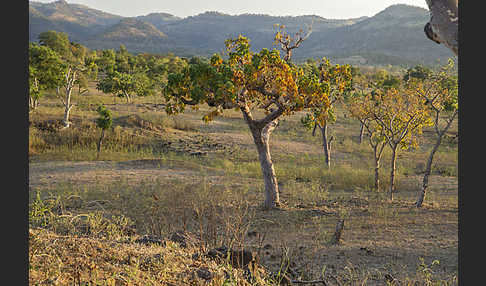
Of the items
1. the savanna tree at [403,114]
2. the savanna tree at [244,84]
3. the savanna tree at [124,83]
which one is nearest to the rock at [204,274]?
the savanna tree at [244,84]

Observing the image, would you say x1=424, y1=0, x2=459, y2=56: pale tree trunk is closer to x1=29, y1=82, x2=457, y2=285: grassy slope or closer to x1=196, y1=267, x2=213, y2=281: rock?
x1=29, y1=82, x2=457, y2=285: grassy slope

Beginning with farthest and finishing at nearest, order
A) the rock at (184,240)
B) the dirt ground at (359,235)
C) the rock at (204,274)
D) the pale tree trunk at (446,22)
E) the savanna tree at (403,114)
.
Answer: the savanna tree at (403,114) → the dirt ground at (359,235) → the rock at (184,240) → the rock at (204,274) → the pale tree trunk at (446,22)

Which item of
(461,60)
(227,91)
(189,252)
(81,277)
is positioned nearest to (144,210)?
(227,91)

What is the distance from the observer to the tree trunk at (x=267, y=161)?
8844mm

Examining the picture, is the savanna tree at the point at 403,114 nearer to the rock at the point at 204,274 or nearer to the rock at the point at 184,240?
the rock at the point at 184,240

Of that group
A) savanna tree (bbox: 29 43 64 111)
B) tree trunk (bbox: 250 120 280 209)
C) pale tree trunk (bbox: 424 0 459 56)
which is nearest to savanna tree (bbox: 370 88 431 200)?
tree trunk (bbox: 250 120 280 209)

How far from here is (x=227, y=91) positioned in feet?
25.2

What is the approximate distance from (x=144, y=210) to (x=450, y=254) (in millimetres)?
7295

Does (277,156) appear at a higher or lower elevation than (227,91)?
lower

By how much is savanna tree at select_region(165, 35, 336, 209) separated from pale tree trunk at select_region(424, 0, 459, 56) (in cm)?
507

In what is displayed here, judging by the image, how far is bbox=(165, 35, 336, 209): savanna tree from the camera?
25.9 feet

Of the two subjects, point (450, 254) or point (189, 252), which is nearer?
point (189, 252)

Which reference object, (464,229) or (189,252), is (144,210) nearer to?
(189,252)

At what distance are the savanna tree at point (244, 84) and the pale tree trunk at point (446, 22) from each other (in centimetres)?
507
